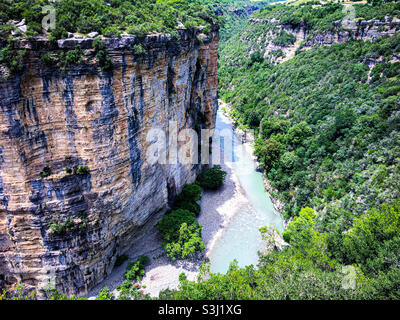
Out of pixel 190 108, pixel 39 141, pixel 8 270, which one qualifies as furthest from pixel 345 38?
pixel 8 270

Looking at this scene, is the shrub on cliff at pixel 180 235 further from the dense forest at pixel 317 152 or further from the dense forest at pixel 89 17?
the dense forest at pixel 89 17

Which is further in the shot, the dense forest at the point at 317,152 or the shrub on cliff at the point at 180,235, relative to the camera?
the shrub on cliff at the point at 180,235

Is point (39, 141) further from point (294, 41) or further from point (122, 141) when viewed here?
point (294, 41)

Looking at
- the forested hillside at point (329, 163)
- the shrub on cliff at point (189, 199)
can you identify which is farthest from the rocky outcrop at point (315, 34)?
the shrub on cliff at point (189, 199)

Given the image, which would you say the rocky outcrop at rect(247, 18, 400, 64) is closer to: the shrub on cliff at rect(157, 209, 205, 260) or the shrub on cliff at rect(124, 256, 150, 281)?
the shrub on cliff at rect(157, 209, 205, 260)

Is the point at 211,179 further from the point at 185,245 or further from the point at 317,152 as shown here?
the point at 317,152
